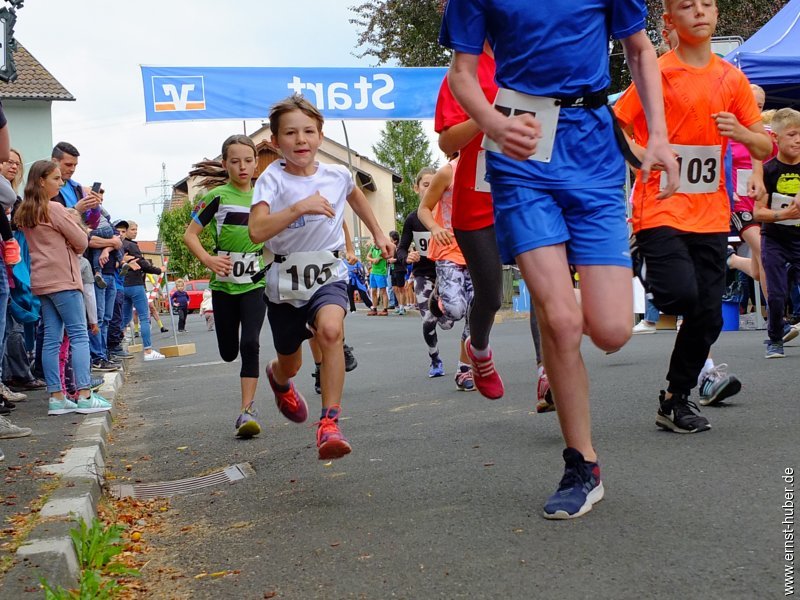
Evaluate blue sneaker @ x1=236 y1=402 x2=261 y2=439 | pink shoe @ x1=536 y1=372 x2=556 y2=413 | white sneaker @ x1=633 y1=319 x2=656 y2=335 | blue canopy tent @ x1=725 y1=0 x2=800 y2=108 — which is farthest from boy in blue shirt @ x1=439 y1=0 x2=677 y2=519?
white sneaker @ x1=633 y1=319 x2=656 y2=335

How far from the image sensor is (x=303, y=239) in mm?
5465

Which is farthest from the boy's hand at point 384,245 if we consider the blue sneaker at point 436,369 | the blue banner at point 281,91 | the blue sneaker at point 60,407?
the blue banner at point 281,91

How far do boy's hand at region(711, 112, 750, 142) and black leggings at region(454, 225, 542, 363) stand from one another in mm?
1209

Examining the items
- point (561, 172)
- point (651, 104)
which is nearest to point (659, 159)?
point (651, 104)

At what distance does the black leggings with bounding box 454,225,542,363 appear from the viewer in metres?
5.44

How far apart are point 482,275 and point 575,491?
1.98m

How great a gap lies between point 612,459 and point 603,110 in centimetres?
158

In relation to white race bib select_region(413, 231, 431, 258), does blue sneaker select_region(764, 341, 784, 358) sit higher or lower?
lower

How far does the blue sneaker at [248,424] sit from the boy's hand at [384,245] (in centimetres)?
196

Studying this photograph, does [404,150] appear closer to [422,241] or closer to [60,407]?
[422,241]

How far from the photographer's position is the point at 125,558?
4066 millimetres

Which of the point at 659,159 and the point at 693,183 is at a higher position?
the point at 659,159

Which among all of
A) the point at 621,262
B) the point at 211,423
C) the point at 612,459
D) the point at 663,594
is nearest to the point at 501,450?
the point at 612,459

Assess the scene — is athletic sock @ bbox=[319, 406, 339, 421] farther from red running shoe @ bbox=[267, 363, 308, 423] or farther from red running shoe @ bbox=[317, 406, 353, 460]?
red running shoe @ bbox=[267, 363, 308, 423]
